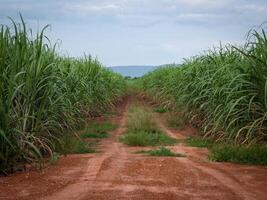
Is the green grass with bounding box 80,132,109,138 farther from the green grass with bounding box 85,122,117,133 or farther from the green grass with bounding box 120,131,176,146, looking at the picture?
the green grass with bounding box 120,131,176,146

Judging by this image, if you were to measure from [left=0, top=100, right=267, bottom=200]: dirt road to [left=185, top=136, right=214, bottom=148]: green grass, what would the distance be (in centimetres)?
178

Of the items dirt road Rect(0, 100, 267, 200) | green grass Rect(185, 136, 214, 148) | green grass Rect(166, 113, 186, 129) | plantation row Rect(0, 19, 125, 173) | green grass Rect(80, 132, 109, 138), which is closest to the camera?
dirt road Rect(0, 100, 267, 200)

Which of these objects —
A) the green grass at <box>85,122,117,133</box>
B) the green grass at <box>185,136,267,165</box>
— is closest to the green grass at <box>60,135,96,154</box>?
the green grass at <box>185,136,267,165</box>

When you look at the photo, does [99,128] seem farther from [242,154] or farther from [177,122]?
[242,154]

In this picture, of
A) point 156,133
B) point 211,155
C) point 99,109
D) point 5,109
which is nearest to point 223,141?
point 211,155

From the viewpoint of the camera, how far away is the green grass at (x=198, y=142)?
904cm

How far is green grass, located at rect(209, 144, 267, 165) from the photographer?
6.86 m

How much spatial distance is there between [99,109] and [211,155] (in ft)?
26.1

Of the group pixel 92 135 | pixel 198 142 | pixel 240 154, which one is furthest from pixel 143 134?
pixel 240 154

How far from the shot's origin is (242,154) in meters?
6.97

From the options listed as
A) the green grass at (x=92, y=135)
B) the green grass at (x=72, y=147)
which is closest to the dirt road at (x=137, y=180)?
the green grass at (x=72, y=147)

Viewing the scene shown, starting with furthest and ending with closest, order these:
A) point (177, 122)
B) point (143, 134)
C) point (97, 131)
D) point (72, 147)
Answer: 1. point (177, 122)
2. point (97, 131)
3. point (143, 134)
4. point (72, 147)

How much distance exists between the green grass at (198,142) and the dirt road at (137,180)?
1.78m

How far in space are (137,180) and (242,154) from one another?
2.04 m
